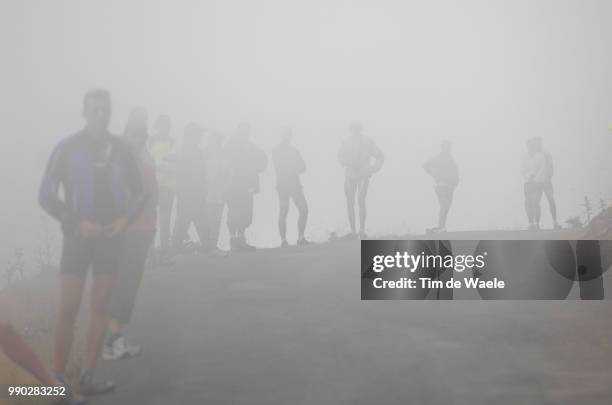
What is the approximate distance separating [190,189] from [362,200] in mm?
A: 2771

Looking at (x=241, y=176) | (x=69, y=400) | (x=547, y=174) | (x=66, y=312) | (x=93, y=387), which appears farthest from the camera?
(x=547, y=174)

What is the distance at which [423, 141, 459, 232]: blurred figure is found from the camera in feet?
36.9

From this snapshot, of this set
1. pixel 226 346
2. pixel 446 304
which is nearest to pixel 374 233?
pixel 446 304

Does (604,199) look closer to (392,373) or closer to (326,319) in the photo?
(326,319)

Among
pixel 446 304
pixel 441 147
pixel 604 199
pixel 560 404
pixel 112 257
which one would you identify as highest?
pixel 441 147

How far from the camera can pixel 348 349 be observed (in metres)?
4.87

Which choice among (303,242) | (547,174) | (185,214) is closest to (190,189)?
(185,214)

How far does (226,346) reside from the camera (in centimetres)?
489

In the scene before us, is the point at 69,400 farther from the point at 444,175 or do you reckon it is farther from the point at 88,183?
the point at 444,175

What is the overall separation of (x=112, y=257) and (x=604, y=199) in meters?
7.10

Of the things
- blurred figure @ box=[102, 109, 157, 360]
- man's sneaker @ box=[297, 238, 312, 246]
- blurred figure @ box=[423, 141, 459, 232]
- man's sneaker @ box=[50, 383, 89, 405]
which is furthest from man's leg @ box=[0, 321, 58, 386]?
blurred figure @ box=[423, 141, 459, 232]

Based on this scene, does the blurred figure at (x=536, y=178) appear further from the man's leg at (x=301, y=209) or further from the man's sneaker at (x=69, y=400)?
the man's sneaker at (x=69, y=400)

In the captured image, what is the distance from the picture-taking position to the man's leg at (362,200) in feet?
32.9

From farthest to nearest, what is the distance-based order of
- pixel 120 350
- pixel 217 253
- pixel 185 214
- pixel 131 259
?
1. pixel 217 253
2. pixel 185 214
3. pixel 131 259
4. pixel 120 350
